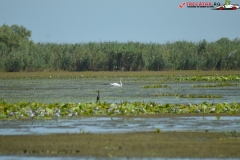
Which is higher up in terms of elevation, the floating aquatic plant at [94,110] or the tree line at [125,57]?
the tree line at [125,57]

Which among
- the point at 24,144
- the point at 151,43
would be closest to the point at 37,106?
the point at 24,144

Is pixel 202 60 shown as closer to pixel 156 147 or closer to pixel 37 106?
pixel 37 106

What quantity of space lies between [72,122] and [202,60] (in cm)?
4019

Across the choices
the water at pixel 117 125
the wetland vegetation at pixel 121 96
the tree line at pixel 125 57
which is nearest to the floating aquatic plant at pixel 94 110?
the wetland vegetation at pixel 121 96

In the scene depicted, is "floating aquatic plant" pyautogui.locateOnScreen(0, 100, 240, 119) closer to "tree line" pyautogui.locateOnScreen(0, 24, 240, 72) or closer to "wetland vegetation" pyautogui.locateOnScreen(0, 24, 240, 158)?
"wetland vegetation" pyautogui.locateOnScreen(0, 24, 240, 158)

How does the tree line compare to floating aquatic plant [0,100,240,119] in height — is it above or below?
above

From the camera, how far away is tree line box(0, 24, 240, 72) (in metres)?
58.3

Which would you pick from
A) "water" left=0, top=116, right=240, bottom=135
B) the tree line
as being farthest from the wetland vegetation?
A: "water" left=0, top=116, right=240, bottom=135

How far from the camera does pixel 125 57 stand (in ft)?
199

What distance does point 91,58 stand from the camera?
198ft

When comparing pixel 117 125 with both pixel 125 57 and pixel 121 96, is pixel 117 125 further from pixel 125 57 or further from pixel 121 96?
pixel 125 57

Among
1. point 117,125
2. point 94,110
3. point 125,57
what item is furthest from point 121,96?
point 125,57

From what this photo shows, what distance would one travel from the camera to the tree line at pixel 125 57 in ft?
191

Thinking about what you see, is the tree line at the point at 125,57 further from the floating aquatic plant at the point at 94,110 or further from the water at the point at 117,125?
the water at the point at 117,125
